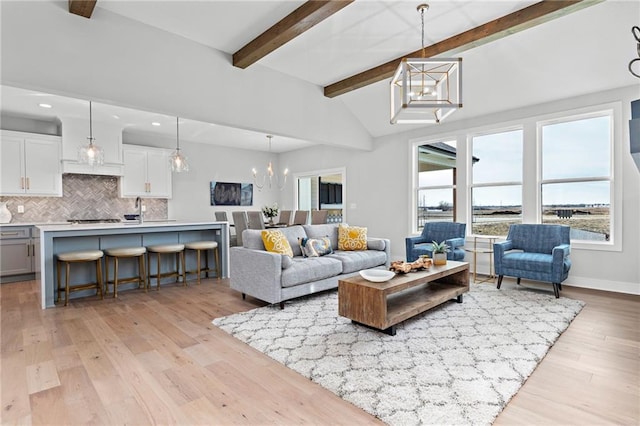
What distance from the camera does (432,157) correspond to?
6.22 metres

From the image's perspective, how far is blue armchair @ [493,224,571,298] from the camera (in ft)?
12.8

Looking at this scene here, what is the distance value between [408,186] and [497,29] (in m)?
3.22

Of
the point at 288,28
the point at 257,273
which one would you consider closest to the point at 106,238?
the point at 257,273

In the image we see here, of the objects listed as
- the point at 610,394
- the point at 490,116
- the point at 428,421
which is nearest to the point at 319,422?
the point at 428,421

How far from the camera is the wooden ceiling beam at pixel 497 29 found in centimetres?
313

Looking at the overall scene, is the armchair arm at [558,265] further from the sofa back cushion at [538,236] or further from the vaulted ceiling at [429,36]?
the vaulted ceiling at [429,36]

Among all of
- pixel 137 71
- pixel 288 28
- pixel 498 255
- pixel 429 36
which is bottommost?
pixel 498 255

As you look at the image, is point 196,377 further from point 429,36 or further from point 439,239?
point 439,239

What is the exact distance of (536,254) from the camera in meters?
4.36

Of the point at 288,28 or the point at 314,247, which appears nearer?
the point at 288,28

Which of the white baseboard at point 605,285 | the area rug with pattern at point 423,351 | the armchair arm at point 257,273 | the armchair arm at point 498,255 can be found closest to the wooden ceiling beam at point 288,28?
the armchair arm at point 257,273

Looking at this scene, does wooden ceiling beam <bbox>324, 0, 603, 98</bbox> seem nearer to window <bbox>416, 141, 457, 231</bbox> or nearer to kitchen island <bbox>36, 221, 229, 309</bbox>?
window <bbox>416, 141, 457, 231</bbox>

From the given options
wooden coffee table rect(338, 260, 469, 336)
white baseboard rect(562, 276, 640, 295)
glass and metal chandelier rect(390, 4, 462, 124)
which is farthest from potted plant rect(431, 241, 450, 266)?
white baseboard rect(562, 276, 640, 295)

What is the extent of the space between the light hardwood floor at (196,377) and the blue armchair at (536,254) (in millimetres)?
585
